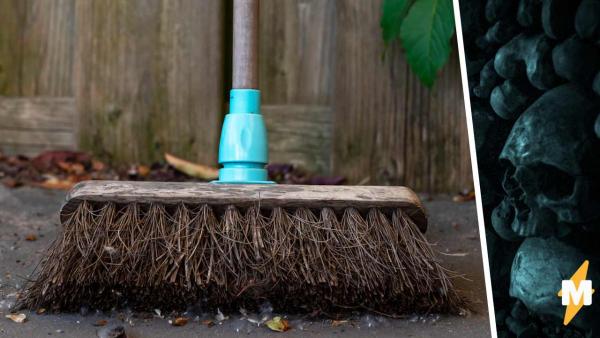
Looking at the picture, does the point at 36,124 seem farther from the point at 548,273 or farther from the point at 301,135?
the point at 548,273

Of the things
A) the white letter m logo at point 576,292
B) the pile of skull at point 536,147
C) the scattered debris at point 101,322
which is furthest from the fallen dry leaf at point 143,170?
the white letter m logo at point 576,292

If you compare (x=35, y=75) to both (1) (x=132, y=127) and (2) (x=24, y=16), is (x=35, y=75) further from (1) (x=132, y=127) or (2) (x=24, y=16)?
(1) (x=132, y=127)

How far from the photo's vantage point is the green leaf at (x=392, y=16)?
181 cm

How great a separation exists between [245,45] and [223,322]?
0.59m

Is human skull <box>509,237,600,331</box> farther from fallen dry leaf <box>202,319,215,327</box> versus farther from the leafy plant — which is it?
the leafy plant

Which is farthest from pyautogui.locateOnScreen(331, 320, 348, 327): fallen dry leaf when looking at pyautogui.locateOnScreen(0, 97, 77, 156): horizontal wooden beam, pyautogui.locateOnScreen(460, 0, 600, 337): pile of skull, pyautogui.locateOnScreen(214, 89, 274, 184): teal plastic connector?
pyautogui.locateOnScreen(0, 97, 77, 156): horizontal wooden beam

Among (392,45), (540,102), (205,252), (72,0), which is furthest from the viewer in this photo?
(72,0)

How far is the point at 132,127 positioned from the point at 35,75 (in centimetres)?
34

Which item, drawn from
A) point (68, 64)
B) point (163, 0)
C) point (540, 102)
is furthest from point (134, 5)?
point (540, 102)

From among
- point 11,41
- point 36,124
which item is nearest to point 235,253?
point 36,124

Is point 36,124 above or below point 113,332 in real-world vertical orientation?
above

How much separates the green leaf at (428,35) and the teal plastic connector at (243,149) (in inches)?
19.6

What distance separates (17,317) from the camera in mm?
1222

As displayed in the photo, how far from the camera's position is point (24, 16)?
7.10ft
